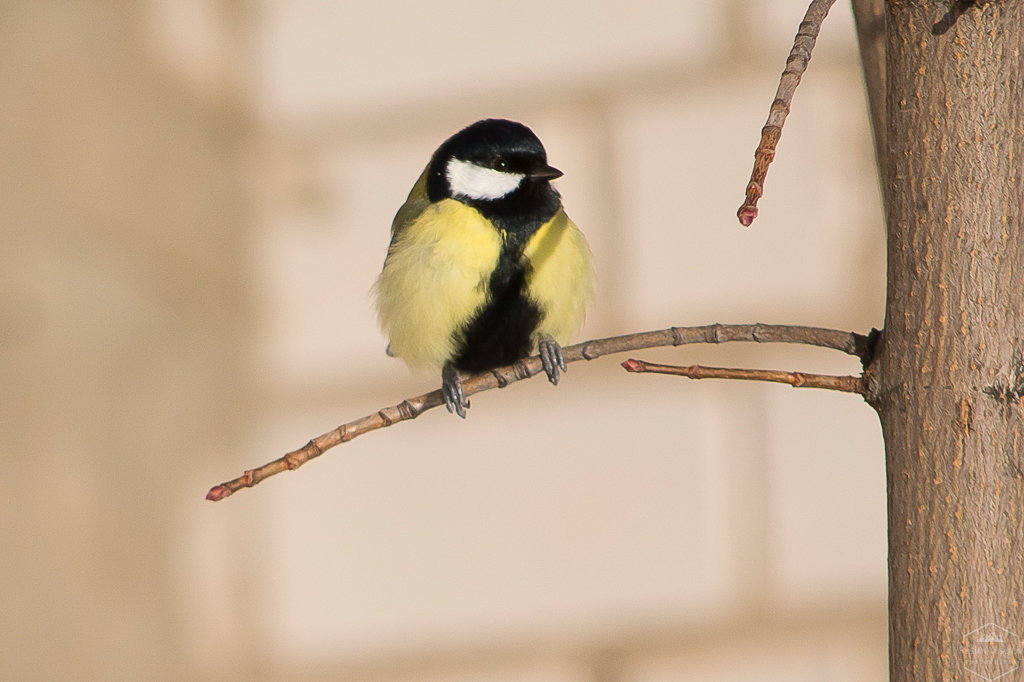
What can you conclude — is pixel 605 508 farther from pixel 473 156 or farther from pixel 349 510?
pixel 473 156

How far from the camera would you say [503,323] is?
35.0 inches

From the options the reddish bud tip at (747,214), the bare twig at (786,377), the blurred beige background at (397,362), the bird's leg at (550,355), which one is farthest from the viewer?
the blurred beige background at (397,362)

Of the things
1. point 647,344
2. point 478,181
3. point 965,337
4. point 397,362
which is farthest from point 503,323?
point 397,362

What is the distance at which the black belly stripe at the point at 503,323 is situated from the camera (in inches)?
34.2

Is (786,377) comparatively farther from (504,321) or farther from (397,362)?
(397,362)

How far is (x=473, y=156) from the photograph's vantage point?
0.90 metres

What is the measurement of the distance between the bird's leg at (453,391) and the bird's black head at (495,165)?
0.51 ft

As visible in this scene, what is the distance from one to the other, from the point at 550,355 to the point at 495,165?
166 mm

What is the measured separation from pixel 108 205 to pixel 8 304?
10.3 inches

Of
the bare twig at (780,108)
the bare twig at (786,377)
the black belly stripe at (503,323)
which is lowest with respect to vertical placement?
the bare twig at (786,377)

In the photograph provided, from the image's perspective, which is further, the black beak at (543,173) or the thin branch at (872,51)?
the black beak at (543,173)

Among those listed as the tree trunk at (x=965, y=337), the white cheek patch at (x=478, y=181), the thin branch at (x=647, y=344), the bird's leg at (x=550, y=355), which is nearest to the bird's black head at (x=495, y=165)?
the white cheek patch at (x=478, y=181)

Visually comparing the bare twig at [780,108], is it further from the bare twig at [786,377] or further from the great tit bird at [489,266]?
the great tit bird at [489,266]

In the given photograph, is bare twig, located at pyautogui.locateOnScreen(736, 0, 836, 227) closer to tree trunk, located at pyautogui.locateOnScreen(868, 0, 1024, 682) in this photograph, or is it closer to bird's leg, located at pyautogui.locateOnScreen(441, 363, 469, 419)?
tree trunk, located at pyautogui.locateOnScreen(868, 0, 1024, 682)
